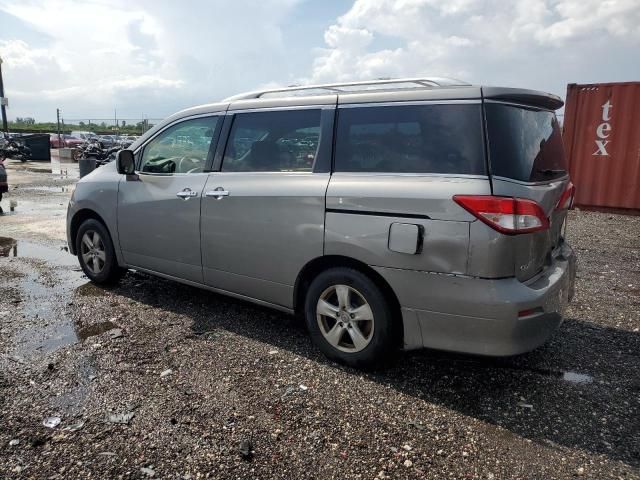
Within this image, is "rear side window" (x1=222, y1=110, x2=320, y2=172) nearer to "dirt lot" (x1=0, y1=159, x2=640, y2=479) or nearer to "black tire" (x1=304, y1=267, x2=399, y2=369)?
"black tire" (x1=304, y1=267, x2=399, y2=369)

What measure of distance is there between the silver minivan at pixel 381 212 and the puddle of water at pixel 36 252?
8.48ft

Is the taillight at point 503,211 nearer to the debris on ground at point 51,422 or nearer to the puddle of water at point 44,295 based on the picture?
the debris on ground at point 51,422

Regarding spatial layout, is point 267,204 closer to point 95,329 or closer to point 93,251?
point 95,329

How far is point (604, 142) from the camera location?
10164 mm

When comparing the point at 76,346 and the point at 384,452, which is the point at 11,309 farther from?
the point at 384,452

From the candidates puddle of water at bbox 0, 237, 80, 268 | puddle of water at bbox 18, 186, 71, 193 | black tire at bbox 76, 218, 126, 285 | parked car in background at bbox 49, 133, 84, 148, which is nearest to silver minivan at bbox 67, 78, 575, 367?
black tire at bbox 76, 218, 126, 285

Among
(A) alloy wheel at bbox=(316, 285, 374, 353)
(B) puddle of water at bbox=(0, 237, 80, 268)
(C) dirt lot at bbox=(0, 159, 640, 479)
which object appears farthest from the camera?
(B) puddle of water at bbox=(0, 237, 80, 268)

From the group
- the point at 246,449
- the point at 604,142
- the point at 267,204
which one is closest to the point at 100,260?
the point at 267,204

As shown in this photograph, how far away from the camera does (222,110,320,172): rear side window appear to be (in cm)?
368

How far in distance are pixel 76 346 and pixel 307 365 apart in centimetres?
182

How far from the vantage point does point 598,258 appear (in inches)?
266

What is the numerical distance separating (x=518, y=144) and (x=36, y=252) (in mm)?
6408

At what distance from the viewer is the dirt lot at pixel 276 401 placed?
2.57 metres

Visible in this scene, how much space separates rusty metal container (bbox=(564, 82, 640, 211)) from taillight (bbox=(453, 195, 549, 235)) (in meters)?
8.71
